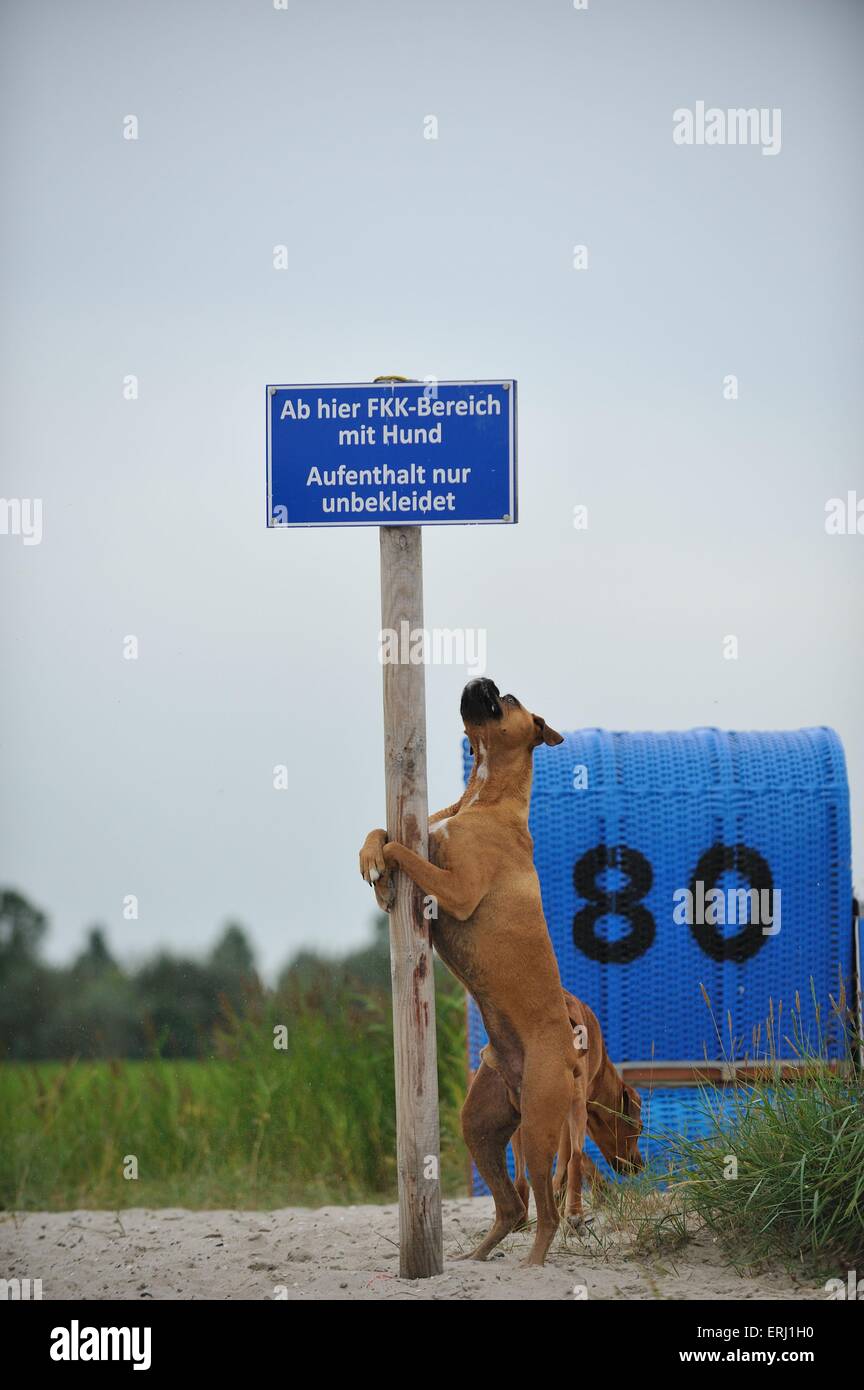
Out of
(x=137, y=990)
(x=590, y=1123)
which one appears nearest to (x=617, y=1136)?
(x=590, y=1123)

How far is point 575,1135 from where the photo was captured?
5.67 m

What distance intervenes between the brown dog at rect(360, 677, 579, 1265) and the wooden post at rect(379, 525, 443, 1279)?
86 millimetres

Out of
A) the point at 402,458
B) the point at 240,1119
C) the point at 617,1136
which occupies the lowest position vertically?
the point at 240,1119

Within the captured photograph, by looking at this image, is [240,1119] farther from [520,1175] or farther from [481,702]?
[481,702]

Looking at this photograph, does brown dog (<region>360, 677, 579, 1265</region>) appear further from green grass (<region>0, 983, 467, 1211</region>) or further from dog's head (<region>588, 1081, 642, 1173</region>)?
green grass (<region>0, 983, 467, 1211</region>)

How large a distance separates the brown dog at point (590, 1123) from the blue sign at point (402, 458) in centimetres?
197

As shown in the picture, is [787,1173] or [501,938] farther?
[501,938]

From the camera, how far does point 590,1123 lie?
6.28 metres

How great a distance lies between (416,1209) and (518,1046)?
25.6 inches

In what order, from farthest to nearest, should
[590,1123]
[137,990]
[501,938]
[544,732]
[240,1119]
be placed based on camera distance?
[137,990]
[240,1119]
[590,1123]
[544,732]
[501,938]

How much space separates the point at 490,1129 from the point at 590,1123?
36.4 inches

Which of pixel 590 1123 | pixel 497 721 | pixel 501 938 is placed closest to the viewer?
pixel 501 938

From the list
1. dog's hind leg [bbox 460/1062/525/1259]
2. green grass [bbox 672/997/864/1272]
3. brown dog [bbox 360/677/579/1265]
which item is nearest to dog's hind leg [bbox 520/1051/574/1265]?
brown dog [bbox 360/677/579/1265]
